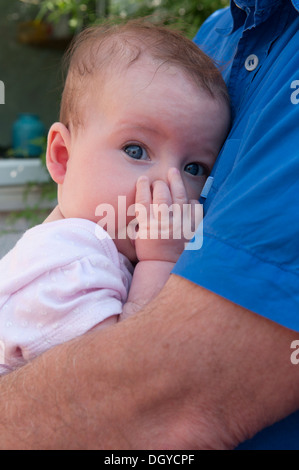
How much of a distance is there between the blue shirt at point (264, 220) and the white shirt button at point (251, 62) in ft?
0.45

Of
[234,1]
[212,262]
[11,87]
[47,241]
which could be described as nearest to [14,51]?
[11,87]

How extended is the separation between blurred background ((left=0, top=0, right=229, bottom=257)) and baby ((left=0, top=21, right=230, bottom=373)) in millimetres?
3025

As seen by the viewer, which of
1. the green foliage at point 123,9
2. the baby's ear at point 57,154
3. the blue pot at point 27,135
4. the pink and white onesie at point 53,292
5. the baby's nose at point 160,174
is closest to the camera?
the pink and white onesie at point 53,292

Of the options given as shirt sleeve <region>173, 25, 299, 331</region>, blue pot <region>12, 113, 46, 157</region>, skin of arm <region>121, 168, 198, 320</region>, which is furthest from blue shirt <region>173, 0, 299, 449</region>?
blue pot <region>12, 113, 46, 157</region>

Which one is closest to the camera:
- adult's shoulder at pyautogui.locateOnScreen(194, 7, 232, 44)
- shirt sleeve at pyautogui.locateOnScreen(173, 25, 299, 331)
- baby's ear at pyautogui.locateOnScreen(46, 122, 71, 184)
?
shirt sleeve at pyautogui.locateOnScreen(173, 25, 299, 331)

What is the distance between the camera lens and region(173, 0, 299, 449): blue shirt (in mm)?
943

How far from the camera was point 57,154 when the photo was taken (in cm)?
158

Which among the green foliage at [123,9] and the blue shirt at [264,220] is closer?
the blue shirt at [264,220]

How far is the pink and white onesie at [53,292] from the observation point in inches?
46.7

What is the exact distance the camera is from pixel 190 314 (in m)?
0.98

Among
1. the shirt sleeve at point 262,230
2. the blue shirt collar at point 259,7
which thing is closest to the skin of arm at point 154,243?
the shirt sleeve at point 262,230

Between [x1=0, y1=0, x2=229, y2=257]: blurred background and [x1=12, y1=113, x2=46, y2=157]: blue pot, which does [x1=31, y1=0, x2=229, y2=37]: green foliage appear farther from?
[x1=12, y1=113, x2=46, y2=157]: blue pot

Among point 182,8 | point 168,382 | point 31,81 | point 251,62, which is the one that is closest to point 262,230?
point 168,382

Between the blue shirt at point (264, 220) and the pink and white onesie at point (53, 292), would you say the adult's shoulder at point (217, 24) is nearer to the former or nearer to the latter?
the blue shirt at point (264, 220)
